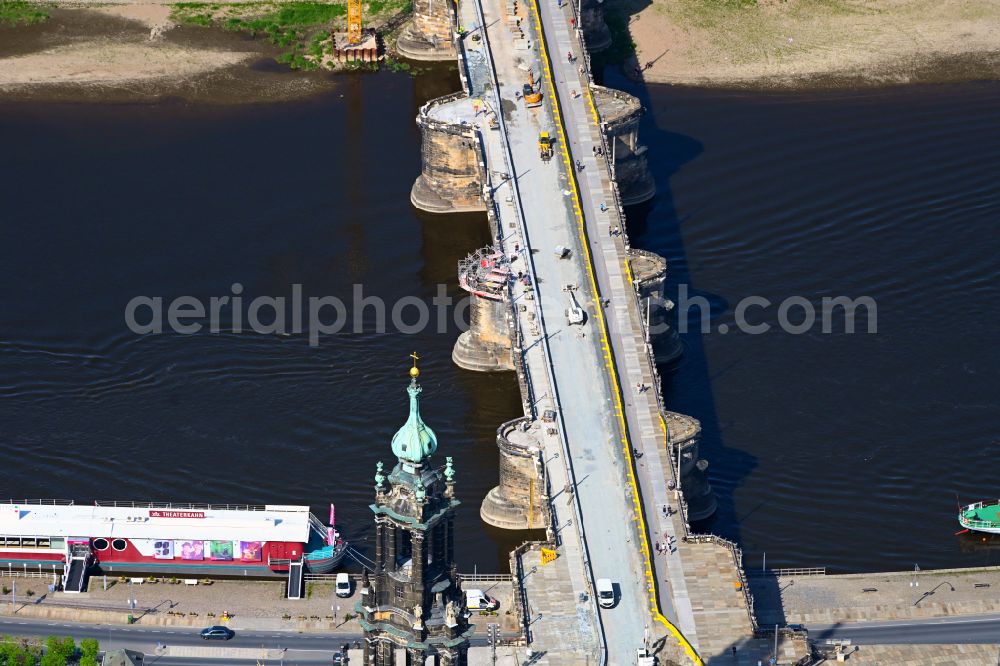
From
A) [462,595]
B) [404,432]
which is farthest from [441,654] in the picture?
[404,432]

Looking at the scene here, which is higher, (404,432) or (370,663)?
(404,432)

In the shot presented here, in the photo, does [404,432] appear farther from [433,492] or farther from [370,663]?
[370,663]

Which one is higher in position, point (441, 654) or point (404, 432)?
point (404, 432)

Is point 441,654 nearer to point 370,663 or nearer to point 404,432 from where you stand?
point 370,663
